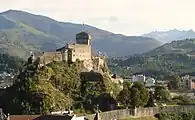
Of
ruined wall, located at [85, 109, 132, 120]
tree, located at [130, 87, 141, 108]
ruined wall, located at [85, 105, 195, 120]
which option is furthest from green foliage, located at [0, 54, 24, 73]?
ruined wall, located at [85, 109, 132, 120]

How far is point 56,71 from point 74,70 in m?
3.64

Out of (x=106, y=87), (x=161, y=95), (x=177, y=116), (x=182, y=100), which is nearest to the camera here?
(x=106, y=87)

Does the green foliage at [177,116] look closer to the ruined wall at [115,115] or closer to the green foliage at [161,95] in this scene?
the green foliage at [161,95]

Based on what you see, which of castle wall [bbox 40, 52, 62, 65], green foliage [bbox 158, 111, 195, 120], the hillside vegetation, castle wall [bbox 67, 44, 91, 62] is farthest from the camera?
castle wall [bbox 67, 44, 91, 62]

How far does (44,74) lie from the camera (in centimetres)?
7562

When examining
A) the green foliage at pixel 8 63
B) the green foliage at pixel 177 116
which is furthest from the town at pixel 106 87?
the green foliage at pixel 8 63

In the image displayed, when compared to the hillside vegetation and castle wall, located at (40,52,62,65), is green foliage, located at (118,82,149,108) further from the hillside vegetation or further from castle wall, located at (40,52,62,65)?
castle wall, located at (40,52,62,65)

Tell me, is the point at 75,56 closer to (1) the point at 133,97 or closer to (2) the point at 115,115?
(1) the point at 133,97

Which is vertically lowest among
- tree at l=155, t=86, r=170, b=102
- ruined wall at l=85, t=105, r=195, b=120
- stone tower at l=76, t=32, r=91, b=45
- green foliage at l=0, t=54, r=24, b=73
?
→ ruined wall at l=85, t=105, r=195, b=120

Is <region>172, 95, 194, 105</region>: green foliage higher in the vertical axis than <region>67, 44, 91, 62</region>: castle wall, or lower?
lower

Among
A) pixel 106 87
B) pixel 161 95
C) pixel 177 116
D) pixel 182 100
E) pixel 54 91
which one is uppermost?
pixel 106 87

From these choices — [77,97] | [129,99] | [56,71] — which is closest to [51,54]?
[56,71]

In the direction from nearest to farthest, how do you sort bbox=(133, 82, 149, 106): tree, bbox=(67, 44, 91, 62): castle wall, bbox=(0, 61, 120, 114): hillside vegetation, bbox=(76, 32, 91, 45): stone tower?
bbox=(0, 61, 120, 114): hillside vegetation < bbox=(133, 82, 149, 106): tree < bbox=(67, 44, 91, 62): castle wall < bbox=(76, 32, 91, 45): stone tower

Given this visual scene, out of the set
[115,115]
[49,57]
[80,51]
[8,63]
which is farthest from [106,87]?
[8,63]
